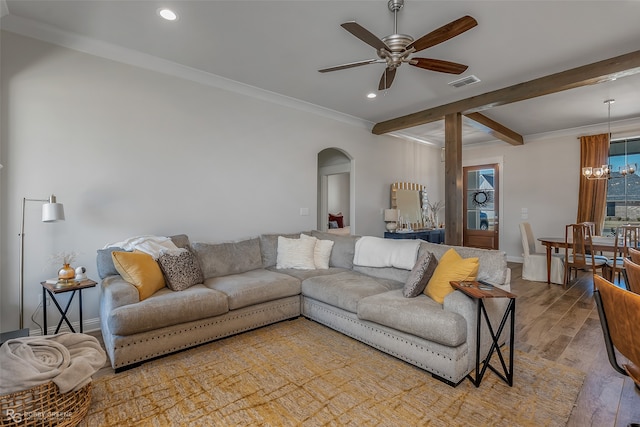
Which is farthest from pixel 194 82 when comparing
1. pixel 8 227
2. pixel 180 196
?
pixel 8 227

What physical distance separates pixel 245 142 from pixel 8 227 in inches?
101

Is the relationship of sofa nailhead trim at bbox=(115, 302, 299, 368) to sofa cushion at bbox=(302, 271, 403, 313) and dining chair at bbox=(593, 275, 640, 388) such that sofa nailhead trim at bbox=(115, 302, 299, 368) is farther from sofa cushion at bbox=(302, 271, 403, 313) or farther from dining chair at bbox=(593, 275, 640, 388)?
dining chair at bbox=(593, 275, 640, 388)

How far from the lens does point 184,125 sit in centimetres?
368

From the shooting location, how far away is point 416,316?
2.28m

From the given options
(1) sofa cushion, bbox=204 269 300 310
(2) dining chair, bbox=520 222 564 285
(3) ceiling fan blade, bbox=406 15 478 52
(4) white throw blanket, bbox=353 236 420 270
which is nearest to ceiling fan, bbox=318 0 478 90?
(3) ceiling fan blade, bbox=406 15 478 52

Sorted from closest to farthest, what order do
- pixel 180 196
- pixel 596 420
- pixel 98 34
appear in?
pixel 596 420
pixel 98 34
pixel 180 196

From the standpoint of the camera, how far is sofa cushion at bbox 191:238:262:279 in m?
3.36

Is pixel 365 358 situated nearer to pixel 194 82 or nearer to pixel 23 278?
pixel 23 278

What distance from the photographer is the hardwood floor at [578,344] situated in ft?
6.14

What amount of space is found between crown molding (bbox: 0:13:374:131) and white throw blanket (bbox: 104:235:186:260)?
6.27 ft

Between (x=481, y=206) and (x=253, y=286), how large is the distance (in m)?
6.53

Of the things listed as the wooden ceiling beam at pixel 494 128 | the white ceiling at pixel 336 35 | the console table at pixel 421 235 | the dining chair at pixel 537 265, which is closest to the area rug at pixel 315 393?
the white ceiling at pixel 336 35

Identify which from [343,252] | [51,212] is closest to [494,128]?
[343,252]

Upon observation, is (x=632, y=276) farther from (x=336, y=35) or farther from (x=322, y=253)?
(x=336, y=35)
